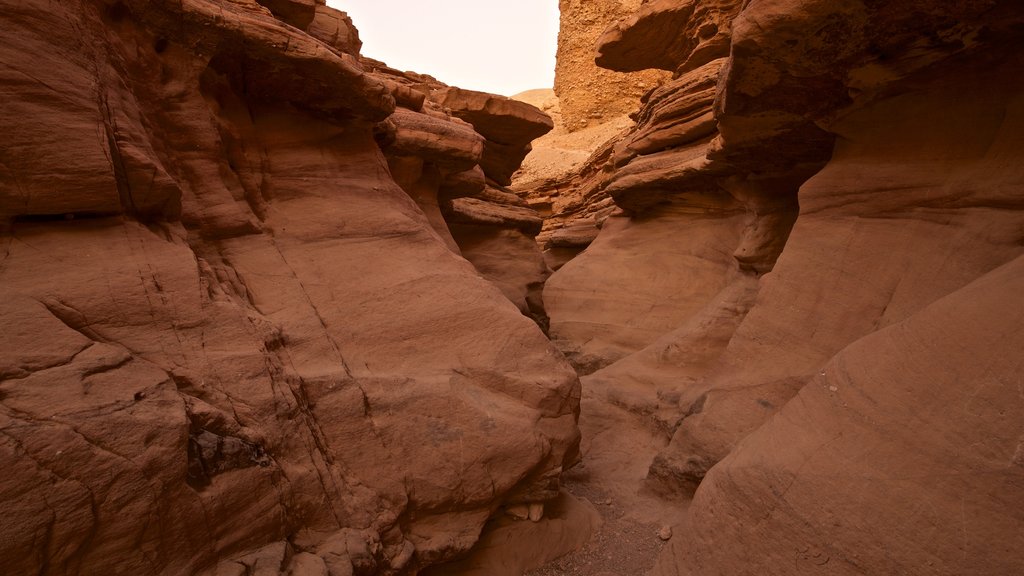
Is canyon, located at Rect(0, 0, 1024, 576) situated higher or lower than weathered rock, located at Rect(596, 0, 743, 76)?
lower

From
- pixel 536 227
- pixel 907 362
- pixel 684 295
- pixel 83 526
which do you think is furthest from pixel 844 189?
pixel 536 227

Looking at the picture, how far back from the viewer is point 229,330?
10.8 ft

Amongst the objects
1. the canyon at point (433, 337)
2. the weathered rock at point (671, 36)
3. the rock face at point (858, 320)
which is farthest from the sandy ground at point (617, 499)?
the weathered rock at point (671, 36)

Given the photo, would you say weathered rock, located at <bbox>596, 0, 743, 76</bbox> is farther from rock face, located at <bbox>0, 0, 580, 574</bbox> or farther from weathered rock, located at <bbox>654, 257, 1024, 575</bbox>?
weathered rock, located at <bbox>654, 257, 1024, 575</bbox>

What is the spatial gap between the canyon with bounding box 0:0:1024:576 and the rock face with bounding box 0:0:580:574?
17mm

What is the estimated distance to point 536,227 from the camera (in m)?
11.4

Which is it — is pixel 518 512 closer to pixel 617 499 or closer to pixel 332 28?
pixel 617 499

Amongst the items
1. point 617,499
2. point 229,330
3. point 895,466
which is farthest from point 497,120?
point 895,466

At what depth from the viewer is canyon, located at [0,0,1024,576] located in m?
2.35

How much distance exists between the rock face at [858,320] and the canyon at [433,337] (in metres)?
0.02

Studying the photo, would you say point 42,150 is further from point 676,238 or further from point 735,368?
point 676,238

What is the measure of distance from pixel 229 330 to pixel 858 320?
4.55 m

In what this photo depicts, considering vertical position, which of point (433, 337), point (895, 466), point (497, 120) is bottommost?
point (433, 337)

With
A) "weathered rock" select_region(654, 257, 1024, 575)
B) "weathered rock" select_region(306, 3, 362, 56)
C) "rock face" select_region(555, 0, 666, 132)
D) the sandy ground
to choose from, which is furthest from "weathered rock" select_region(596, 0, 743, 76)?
"rock face" select_region(555, 0, 666, 132)
